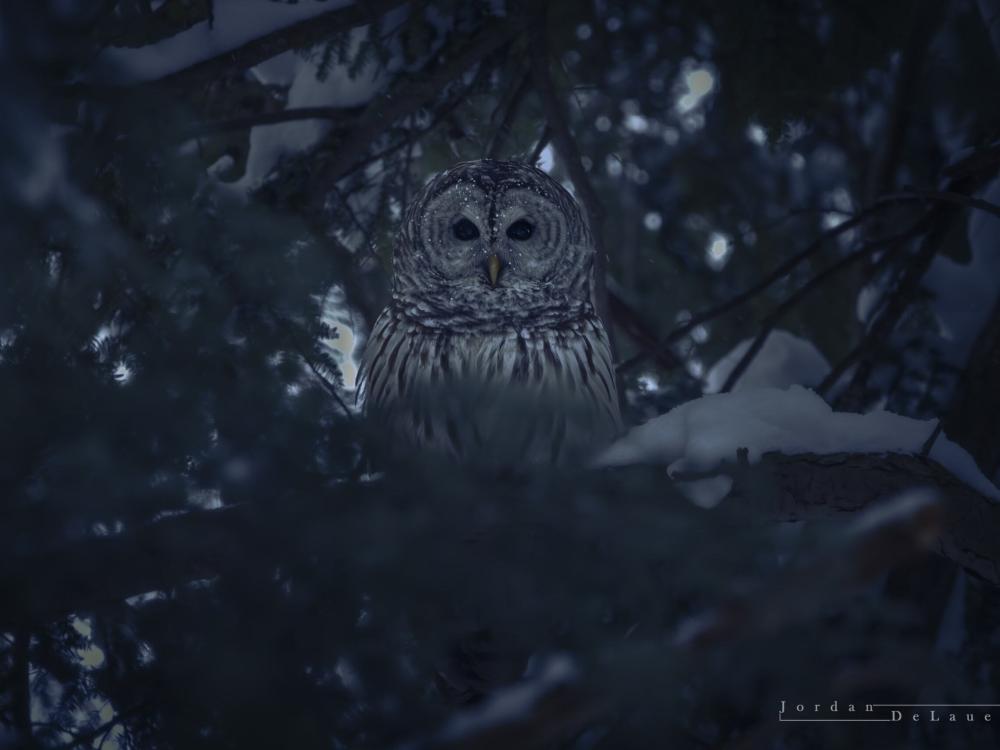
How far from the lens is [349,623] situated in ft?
5.13

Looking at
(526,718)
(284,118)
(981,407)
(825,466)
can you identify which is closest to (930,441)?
(825,466)

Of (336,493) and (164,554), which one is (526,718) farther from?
(164,554)

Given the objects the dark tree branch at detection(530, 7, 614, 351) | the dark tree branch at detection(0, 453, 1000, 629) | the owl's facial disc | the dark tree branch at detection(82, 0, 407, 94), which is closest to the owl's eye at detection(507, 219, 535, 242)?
the owl's facial disc

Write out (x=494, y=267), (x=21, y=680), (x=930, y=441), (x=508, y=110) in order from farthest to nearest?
(x=508, y=110)
(x=494, y=267)
(x=930, y=441)
(x=21, y=680)

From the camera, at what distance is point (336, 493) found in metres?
1.59

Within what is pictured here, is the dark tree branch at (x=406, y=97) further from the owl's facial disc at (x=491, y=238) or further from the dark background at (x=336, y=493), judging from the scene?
the owl's facial disc at (x=491, y=238)

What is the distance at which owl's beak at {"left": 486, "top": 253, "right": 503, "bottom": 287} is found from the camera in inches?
127

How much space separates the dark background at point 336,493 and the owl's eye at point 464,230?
337mm

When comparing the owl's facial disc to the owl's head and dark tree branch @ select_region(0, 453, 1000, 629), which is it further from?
dark tree branch @ select_region(0, 453, 1000, 629)

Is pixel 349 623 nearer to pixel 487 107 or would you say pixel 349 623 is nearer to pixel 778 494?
pixel 778 494

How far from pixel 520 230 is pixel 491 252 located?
0.16 metres

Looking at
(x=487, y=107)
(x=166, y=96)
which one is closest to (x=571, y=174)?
(x=487, y=107)

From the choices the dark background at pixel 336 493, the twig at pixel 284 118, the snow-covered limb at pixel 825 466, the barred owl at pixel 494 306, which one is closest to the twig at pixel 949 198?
the dark background at pixel 336 493

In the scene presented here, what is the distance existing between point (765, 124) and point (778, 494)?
1.75 m
